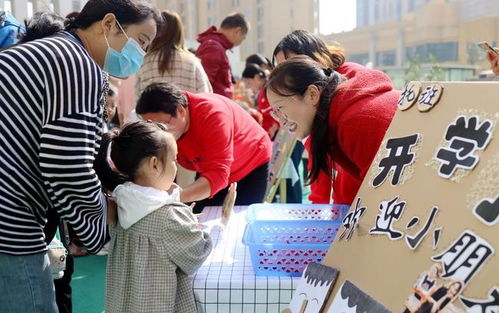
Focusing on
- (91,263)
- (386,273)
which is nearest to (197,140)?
(386,273)

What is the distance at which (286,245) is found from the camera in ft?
3.80

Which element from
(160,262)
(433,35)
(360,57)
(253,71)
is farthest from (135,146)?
(360,57)

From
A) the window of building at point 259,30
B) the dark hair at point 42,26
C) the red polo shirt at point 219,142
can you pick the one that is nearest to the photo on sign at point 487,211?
the dark hair at point 42,26

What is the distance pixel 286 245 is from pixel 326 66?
25.5 inches

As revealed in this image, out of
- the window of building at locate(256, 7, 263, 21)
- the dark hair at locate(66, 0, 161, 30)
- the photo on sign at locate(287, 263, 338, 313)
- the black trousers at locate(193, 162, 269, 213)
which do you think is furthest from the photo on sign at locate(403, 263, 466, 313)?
the window of building at locate(256, 7, 263, 21)

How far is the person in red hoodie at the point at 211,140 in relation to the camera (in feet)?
5.53

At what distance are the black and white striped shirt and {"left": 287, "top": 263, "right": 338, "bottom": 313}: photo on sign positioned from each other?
0.50 metres

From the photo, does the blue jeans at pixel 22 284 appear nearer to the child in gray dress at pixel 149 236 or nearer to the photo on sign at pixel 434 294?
the child in gray dress at pixel 149 236

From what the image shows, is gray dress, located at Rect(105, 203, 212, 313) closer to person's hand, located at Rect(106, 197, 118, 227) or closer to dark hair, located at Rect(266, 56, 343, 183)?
person's hand, located at Rect(106, 197, 118, 227)

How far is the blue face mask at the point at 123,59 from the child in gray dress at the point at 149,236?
16 cm

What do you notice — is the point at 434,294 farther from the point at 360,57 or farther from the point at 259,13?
the point at 360,57

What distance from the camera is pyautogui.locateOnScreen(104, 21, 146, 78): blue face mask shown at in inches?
47.7

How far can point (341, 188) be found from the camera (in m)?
1.55

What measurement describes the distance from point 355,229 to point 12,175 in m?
0.74
